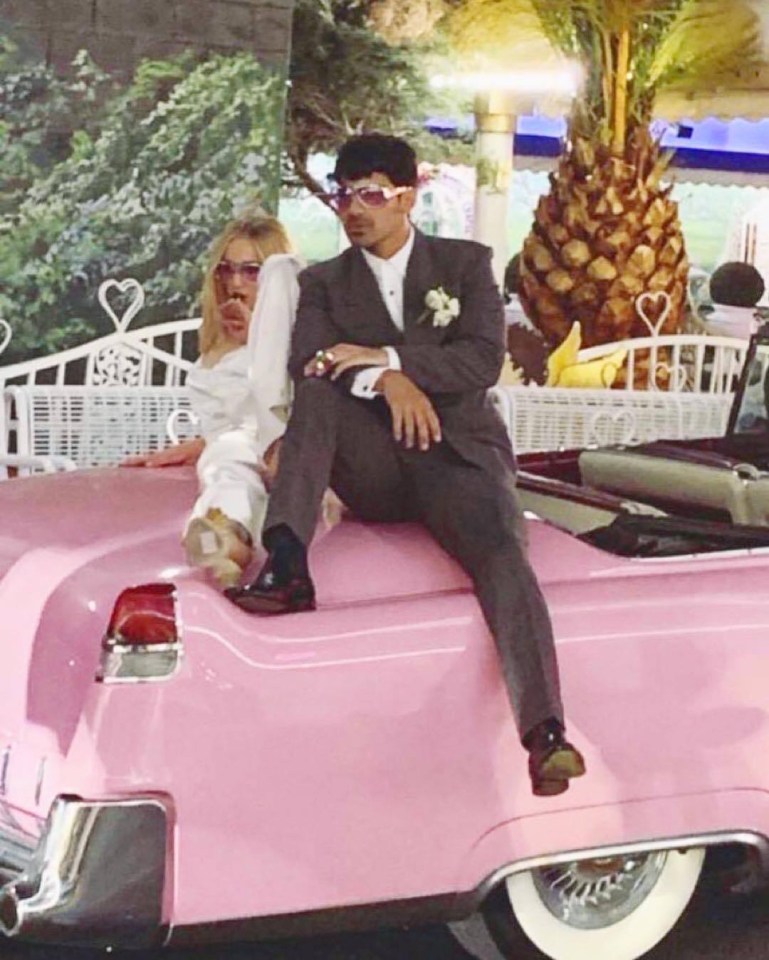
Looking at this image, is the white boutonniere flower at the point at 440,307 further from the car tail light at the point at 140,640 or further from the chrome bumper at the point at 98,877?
the chrome bumper at the point at 98,877

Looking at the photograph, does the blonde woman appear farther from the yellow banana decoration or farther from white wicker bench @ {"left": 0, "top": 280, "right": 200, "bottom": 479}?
the yellow banana decoration

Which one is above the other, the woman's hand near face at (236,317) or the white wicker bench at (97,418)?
the woman's hand near face at (236,317)

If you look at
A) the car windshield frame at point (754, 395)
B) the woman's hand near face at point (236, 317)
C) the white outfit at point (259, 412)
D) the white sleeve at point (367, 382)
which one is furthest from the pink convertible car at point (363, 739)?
the car windshield frame at point (754, 395)

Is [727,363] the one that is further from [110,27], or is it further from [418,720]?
[418,720]

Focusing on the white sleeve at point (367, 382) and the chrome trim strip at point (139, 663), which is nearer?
the chrome trim strip at point (139, 663)

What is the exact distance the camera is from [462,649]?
341 centimetres

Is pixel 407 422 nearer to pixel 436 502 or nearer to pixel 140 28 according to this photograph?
pixel 436 502

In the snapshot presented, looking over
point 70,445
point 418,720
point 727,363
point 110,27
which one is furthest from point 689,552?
point 727,363

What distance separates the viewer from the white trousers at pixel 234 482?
3.70 metres

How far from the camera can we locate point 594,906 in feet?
12.4

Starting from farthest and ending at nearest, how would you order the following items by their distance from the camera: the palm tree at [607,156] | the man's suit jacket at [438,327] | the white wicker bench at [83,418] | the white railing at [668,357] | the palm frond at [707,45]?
the palm frond at [707,45] < the palm tree at [607,156] < the white railing at [668,357] < the white wicker bench at [83,418] < the man's suit jacket at [438,327]

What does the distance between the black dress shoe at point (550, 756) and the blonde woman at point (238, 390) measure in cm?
65

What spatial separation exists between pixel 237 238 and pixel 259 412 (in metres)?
0.68

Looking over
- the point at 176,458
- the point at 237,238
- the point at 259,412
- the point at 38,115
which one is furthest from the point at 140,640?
the point at 38,115
